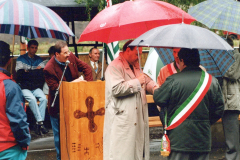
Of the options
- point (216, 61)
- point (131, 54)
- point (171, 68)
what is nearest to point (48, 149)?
point (131, 54)

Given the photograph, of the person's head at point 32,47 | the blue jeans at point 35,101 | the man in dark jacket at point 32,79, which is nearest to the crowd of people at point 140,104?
the blue jeans at point 35,101

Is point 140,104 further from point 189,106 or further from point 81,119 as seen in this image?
point 81,119

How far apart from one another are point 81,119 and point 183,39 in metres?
2.32

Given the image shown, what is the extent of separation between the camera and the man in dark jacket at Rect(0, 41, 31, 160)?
3.69m

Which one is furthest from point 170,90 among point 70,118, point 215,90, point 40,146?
point 40,146

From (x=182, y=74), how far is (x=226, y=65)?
953 millimetres

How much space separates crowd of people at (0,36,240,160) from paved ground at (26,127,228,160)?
1234 millimetres

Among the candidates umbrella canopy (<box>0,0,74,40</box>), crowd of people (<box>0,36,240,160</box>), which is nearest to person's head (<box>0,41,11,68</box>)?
crowd of people (<box>0,36,240,160</box>)

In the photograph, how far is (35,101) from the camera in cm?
809

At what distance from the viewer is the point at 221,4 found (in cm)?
541

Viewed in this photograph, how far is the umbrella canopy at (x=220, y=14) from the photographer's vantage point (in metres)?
5.02

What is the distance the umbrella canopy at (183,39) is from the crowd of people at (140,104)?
23cm

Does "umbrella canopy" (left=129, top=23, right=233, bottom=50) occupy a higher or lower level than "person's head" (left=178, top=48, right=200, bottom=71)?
higher

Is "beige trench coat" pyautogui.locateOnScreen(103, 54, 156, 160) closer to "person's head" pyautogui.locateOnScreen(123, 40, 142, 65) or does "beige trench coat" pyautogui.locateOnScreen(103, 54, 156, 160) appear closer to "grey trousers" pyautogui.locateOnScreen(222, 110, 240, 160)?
"person's head" pyautogui.locateOnScreen(123, 40, 142, 65)
